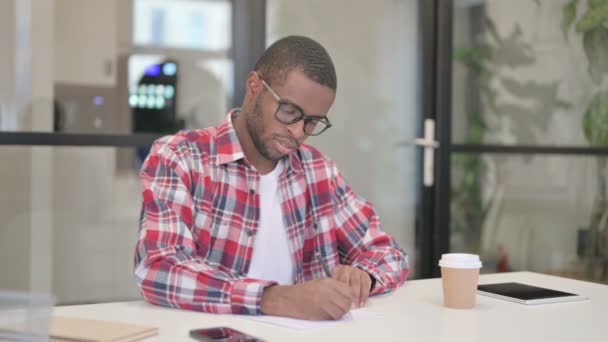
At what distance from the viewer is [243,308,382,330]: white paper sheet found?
56.9 inches

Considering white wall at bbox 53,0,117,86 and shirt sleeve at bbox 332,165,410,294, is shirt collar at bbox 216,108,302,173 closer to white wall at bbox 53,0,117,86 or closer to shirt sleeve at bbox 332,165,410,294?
shirt sleeve at bbox 332,165,410,294

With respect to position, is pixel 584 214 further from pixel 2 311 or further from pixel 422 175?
pixel 2 311

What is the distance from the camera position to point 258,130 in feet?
6.41

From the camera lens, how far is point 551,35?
13.5ft

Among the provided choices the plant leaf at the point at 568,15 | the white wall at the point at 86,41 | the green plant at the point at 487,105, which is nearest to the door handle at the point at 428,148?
the green plant at the point at 487,105

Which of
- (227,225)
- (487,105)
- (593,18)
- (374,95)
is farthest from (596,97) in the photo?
(227,225)

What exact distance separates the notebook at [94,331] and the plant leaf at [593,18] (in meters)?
3.41

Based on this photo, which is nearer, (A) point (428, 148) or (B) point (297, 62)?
(B) point (297, 62)

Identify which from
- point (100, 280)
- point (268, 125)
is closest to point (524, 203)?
point (100, 280)

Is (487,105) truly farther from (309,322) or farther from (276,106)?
(309,322)

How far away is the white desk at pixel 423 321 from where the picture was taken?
139 centimetres

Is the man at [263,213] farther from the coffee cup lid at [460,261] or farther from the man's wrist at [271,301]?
the coffee cup lid at [460,261]

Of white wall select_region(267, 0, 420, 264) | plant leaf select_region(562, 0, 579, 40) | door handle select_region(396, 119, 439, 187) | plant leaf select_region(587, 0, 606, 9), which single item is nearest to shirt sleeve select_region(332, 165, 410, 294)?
white wall select_region(267, 0, 420, 264)

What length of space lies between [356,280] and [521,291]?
0.40m
